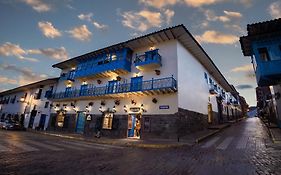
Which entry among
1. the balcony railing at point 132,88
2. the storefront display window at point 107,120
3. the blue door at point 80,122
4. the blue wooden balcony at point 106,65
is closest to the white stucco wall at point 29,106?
the blue door at point 80,122

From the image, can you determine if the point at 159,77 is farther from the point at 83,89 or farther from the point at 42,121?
the point at 42,121

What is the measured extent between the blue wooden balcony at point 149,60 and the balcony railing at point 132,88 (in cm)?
166

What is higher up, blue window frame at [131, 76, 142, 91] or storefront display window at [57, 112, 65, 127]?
blue window frame at [131, 76, 142, 91]

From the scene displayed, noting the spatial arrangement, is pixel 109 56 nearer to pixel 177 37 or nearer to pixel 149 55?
pixel 149 55

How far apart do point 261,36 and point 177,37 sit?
22.8 ft

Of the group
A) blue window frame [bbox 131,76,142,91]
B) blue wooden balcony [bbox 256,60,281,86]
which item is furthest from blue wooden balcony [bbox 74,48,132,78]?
blue wooden balcony [bbox 256,60,281,86]

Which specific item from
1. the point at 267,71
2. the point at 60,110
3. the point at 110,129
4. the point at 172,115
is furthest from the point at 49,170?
the point at 60,110

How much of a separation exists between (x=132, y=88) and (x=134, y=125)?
13.1ft

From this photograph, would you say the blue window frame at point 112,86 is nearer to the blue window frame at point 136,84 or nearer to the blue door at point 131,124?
the blue window frame at point 136,84

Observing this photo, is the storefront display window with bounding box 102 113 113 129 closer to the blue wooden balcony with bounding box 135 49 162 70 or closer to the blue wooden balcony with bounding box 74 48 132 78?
the blue wooden balcony with bounding box 74 48 132 78

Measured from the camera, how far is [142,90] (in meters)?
15.2

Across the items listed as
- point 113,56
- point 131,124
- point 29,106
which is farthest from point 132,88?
point 29,106

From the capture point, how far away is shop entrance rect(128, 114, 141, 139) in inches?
655

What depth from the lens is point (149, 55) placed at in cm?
1656
